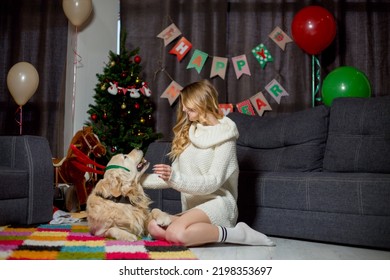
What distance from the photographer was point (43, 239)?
2.23m

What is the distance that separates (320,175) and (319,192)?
0.11 metres

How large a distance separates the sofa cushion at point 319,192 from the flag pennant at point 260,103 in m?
2.03

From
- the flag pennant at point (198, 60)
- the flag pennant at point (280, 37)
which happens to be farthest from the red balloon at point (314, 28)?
the flag pennant at point (198, 60)

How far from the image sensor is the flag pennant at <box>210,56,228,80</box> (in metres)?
4.75

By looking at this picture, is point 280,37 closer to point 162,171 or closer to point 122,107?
point 122,107

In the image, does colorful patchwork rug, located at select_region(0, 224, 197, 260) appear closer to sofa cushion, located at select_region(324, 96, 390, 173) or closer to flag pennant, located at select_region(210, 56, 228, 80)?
sofa cushion, located at select_region(324, 96, 390, 173)

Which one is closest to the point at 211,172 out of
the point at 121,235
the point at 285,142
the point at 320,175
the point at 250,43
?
the point at 121,235

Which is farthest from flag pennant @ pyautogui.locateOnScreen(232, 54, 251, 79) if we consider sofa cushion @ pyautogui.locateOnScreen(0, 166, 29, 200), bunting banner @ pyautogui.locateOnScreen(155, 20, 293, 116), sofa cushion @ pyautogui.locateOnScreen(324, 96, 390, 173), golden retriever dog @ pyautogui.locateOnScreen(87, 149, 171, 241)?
golden retriever dog @ pyautogui.locateOnScreen(87, 149, 171, 241)

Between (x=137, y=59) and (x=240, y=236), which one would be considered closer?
(x=240, y=236)

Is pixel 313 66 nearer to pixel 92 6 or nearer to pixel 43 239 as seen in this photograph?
pixel 92 6

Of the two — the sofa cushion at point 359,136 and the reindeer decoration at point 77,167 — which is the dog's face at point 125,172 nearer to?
the sofa cushion at point 359,136

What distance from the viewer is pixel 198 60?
478 cm

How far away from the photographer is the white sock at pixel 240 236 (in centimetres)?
212

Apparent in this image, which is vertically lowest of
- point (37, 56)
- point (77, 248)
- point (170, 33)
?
point (77, 248)
